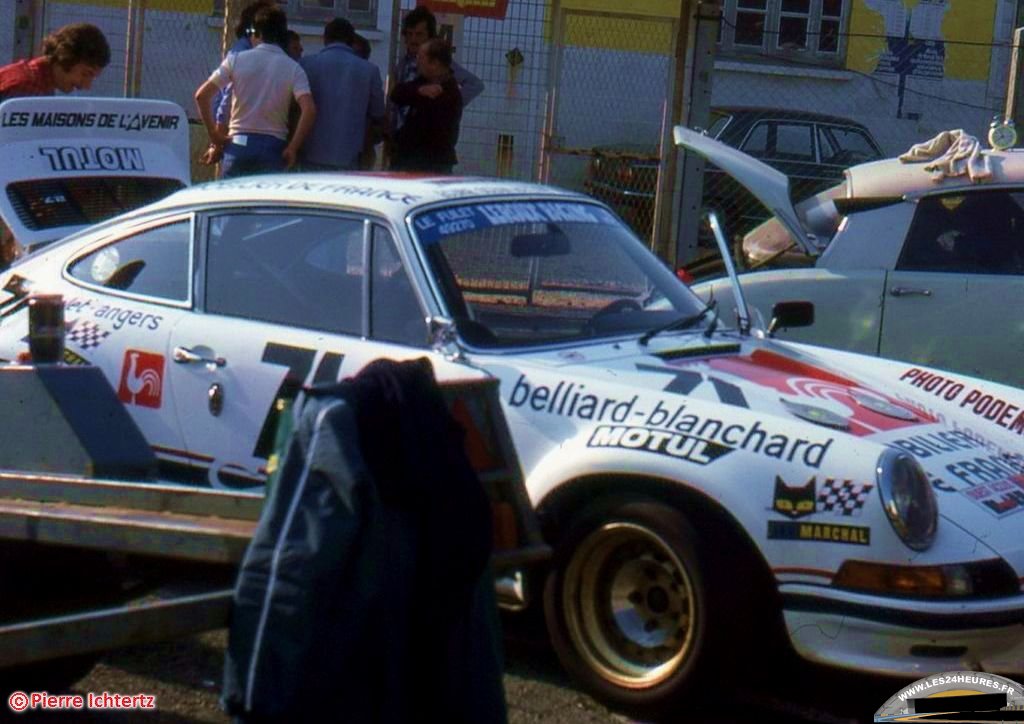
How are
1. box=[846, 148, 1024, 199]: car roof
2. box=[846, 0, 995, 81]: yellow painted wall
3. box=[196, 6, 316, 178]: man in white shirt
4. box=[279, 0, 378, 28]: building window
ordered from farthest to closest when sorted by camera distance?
1. box=[846, 0, 995, 81]: yellow painted wall
2. box=[279, 0, 378, 28]: building window
3. box=[196, 6, 316, 178]: man in white shirt
4. box=[846, 148, 1024, 199]: car roof

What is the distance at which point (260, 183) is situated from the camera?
5777 millimetres

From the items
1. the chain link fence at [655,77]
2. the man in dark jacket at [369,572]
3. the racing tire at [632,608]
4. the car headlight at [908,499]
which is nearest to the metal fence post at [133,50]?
the chain link fence at [655,77]

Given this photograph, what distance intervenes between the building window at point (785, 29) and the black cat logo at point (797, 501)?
1692 cm

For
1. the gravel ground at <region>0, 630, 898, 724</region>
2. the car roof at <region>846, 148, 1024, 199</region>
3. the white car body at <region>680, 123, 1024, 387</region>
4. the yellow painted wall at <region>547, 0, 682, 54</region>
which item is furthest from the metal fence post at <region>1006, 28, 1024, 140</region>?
the gravel ground at <region>0, 630, 898, 724</region>

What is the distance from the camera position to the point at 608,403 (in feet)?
15.7

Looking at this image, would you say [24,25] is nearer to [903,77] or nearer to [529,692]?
[529,692]

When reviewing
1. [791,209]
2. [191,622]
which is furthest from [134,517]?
[791,209]

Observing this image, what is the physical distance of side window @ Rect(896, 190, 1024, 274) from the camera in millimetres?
7621

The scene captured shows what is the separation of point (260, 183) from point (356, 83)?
3.72 metres

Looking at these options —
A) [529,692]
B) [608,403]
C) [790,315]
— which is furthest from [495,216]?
[529,692]

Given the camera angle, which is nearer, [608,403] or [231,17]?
[608,403]

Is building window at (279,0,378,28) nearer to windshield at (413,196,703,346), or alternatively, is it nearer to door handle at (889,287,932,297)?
door handle at (889,287,932,297)

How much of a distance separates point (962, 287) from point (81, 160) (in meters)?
4.10

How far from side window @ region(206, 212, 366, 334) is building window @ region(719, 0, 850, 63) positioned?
626 inches
